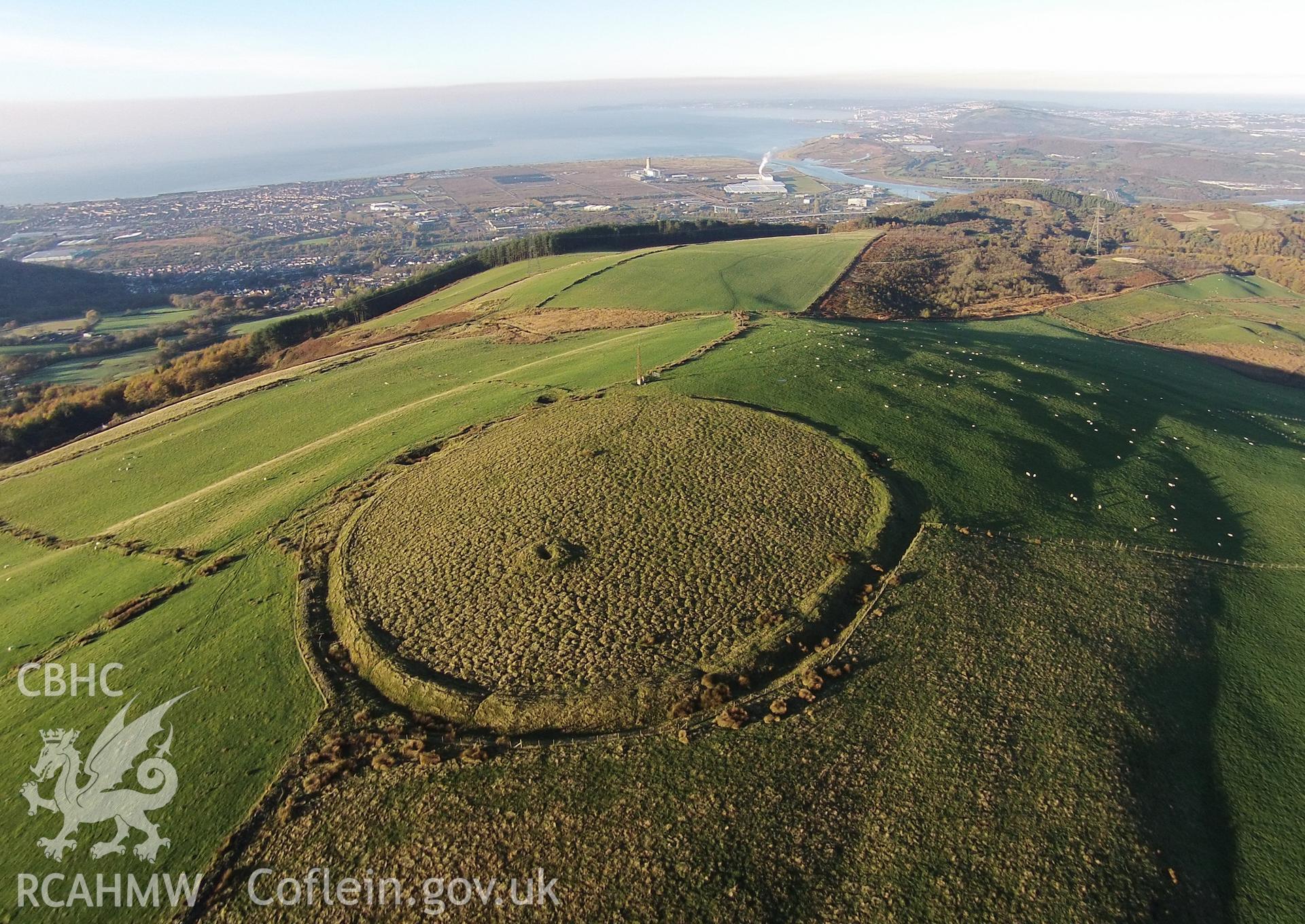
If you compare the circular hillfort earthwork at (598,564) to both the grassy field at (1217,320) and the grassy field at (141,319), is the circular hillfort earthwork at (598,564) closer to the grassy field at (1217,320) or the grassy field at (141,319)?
the grassy field at (1217,320)

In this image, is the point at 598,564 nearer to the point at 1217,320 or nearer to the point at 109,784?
the point at 109,784

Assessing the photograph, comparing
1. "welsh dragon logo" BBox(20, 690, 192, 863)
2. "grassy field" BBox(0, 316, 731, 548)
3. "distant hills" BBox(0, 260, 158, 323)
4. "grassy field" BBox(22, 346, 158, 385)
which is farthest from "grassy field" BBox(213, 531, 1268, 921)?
"distant hills" BBox(0, 260, 158, 323)

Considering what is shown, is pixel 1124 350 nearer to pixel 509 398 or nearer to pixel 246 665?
pixel 509 398

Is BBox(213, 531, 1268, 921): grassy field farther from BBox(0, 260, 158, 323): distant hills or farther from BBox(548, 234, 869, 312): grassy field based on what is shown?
BBox(0, 260, 158, 323): distant hills

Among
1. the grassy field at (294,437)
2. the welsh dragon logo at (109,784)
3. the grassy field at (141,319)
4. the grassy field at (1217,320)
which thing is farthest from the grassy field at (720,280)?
the grassy field at (141,319)

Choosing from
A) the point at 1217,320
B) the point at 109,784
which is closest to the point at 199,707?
the point at 109,784

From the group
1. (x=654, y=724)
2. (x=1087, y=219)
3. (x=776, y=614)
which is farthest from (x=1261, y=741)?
(x=1087, y=219)
